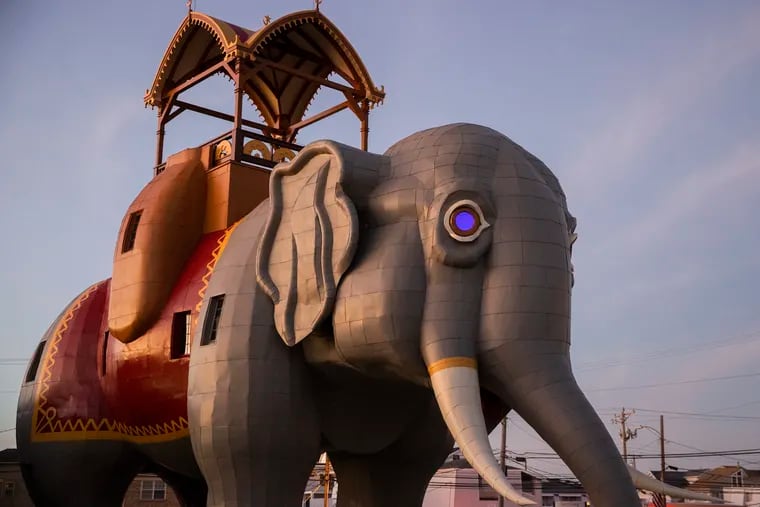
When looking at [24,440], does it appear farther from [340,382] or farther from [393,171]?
[393,171]

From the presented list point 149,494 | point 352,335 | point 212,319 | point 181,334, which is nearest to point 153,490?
point 149,494

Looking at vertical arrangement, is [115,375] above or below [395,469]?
above

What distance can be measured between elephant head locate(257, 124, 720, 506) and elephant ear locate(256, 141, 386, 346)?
1 centimetres

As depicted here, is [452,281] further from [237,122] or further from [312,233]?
[237,122]

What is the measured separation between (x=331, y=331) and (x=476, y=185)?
6.06 ft

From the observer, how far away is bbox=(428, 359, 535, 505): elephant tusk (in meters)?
7.45

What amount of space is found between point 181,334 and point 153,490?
2634 centimetres

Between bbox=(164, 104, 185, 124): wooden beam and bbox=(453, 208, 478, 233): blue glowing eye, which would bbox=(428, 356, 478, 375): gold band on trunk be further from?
bbox=(164, 104, 185, 124): wooden beam

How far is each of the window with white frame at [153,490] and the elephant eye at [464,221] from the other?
95.1 feet

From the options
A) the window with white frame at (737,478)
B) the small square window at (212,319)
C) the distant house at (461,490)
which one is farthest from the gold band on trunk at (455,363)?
the window with white frame at (737,478)

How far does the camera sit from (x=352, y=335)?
28.3ft

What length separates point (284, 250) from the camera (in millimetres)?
9414

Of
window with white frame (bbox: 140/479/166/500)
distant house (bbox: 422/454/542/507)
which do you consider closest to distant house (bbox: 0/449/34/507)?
window with white frame (bbox: 140/479/166/500)

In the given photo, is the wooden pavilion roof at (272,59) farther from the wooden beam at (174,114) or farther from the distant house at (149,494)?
the distant house at (149,494)
